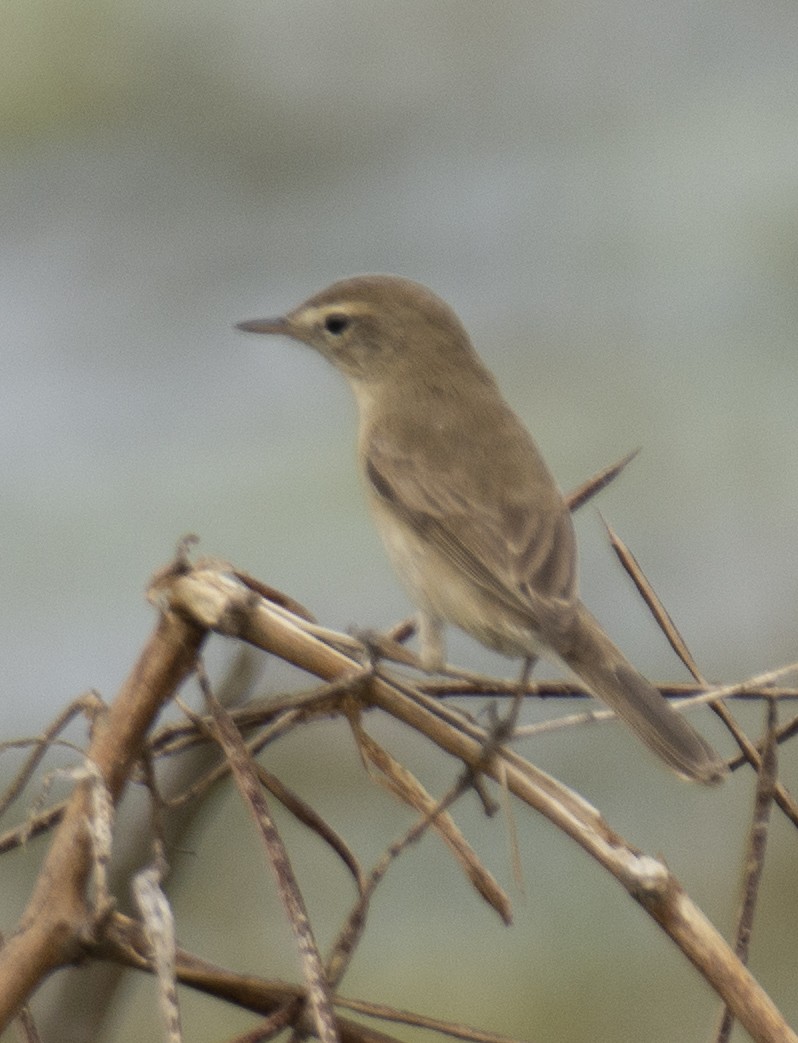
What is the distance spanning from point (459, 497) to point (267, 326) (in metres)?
0.63

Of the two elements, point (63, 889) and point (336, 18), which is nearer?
point (63, 889)

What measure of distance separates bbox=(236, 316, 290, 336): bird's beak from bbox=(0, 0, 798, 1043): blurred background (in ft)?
0.78

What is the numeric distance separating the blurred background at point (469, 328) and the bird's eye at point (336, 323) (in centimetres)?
25

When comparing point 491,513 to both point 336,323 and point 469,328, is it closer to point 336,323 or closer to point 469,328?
point 336,323

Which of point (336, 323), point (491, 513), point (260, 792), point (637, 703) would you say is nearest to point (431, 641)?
point (491, 513)

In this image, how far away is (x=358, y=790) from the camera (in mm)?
2191

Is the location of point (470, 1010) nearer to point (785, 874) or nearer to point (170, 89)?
point (785, 874)

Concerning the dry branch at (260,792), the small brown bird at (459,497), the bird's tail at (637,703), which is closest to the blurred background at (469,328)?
the small brown bird at (459,497)

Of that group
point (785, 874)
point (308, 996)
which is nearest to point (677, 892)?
point (308, 996)

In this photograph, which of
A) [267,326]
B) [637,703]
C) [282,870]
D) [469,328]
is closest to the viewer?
[282,870]

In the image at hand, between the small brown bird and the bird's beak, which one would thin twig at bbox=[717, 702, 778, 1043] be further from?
the bird's beak

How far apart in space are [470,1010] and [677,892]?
3.59 ft

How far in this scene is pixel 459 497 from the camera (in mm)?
2102

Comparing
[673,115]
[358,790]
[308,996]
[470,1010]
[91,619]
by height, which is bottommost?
[470,1010]
